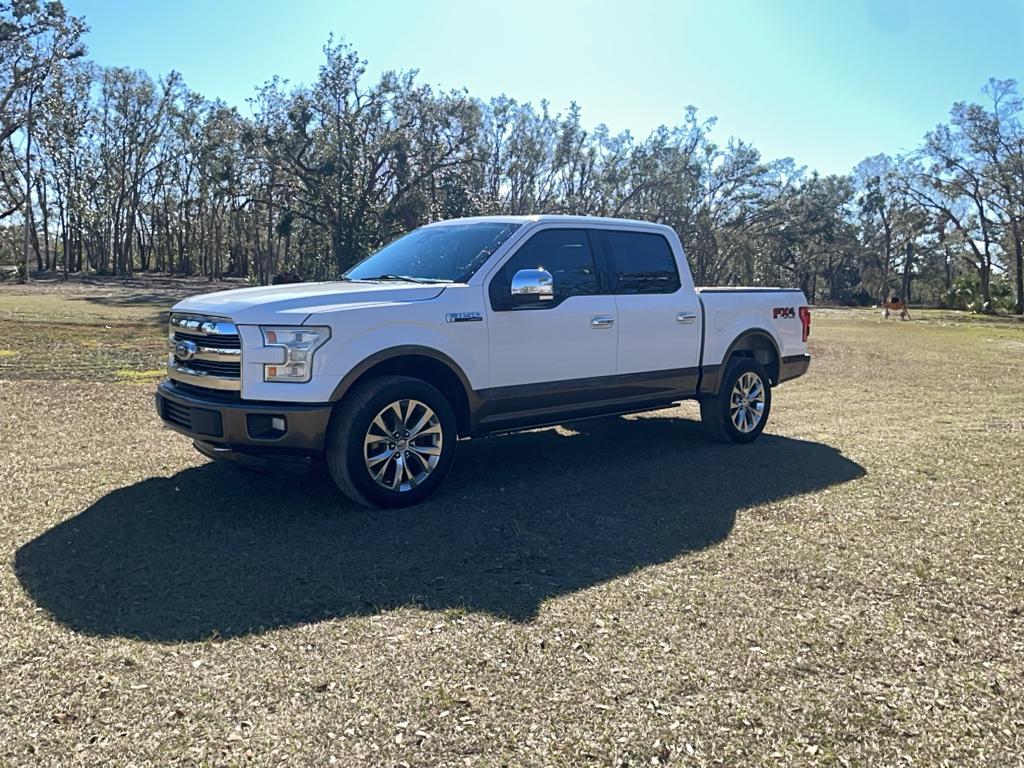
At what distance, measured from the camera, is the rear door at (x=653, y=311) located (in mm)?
6829

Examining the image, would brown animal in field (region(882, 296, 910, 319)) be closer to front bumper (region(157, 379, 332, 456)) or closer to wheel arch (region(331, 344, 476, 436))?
wheel arch (region(331, 344, 476, 436))

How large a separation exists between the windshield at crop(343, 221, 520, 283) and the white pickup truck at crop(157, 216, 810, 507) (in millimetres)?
18

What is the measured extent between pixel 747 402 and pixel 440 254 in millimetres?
3446

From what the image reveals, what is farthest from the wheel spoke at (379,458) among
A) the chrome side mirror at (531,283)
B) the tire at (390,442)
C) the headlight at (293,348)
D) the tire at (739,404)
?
the tire at (739,404)

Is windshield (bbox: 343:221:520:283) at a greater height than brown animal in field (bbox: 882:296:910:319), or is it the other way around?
windshield (bbox: 343:221:520:283)

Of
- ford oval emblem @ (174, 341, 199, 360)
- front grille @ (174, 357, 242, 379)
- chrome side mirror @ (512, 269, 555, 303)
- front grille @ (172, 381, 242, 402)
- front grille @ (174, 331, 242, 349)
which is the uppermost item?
chrome side mirror @ (512, 269, 555, 303)

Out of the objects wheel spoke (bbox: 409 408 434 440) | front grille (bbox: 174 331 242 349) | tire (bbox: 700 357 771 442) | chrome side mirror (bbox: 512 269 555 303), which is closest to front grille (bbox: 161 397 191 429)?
front grille (bbox: 174 331 242 349)

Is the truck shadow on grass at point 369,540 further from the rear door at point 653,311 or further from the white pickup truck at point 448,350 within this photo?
the rear door at point 653,311

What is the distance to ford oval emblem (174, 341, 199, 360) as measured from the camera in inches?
212

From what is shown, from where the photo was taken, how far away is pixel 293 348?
508 cm

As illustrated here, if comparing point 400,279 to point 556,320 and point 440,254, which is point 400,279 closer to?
point 440,254

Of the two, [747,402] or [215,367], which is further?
[747,402]

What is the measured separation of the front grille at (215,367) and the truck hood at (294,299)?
11.2 inches

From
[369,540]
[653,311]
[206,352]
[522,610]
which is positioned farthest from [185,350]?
[653,311]
